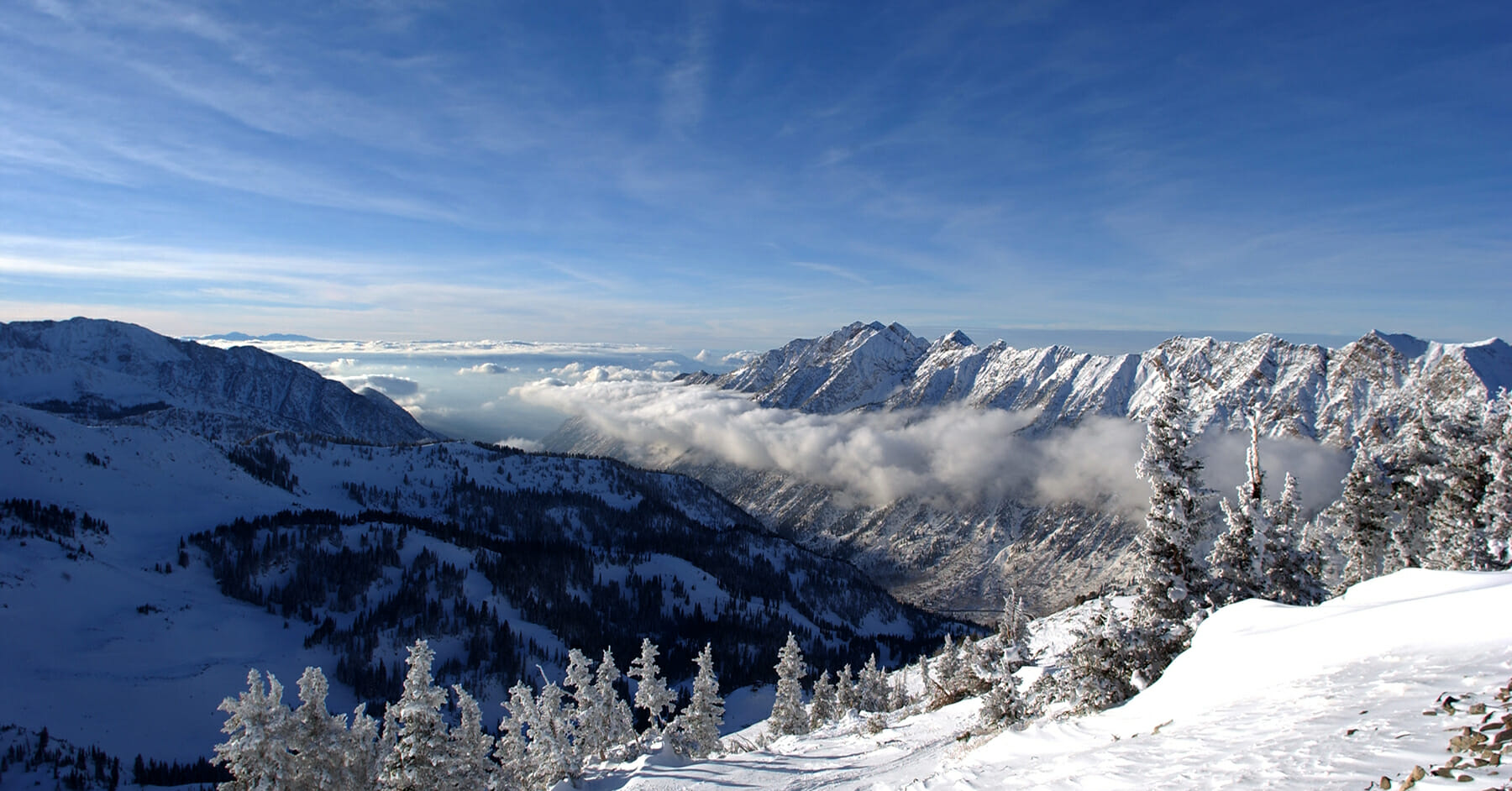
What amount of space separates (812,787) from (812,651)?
181m

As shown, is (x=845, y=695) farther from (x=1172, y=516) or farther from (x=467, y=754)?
(x=1172, y=516)

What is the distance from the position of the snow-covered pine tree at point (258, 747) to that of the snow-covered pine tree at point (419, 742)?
477 centimetres

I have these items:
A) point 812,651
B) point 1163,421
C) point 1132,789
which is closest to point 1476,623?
point 1132,789

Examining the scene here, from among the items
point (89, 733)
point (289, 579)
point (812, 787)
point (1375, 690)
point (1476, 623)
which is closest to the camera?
point (1375, 690)

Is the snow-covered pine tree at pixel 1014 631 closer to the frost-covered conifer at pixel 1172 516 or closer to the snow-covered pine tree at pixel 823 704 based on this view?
the snow-covered pine tree at pixel 823 704

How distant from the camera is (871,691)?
8962 cm

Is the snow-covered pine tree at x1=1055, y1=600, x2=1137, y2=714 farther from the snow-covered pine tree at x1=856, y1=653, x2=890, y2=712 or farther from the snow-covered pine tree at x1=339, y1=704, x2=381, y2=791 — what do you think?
the snow-covered pine tree at x1=856, y1=653, x2=890, y2=712

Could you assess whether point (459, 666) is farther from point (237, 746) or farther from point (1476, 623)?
point (1476, 623)

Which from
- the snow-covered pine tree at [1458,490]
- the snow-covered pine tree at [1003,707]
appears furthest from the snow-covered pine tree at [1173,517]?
the snow-covered pine tree at [1458,490]

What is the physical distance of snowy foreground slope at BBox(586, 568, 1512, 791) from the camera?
11.7 m

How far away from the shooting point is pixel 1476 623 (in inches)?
630

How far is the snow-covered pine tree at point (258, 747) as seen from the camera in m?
31.3

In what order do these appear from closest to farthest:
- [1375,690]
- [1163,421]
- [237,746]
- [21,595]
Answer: [1375,690] < [1163,421] < [237,746] < [21,595]

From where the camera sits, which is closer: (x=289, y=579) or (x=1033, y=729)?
(x=1033, y=729)
